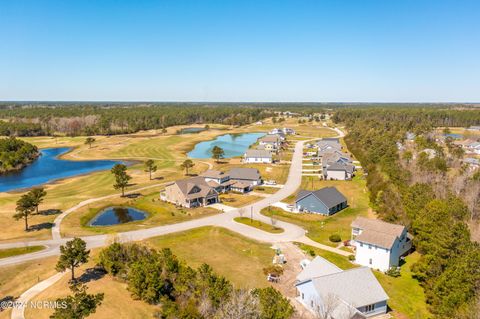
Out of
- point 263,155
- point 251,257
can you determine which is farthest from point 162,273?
point 263,155

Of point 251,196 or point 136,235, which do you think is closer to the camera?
point 136,235

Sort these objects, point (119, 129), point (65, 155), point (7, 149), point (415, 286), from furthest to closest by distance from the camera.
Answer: point (119, 129), point (65, 155), point (7, 149), point (415, 286)

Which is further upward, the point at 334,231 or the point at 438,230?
the point at 438,230

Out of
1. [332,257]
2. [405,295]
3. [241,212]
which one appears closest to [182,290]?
[332,257]

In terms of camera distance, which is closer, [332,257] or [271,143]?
[332,257]

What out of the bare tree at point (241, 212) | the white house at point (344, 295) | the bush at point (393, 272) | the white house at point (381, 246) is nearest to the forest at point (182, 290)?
the white house at point (344, 295)

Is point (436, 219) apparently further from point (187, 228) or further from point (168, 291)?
point (187, 228)

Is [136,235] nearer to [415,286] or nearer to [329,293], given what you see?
[329,293]
